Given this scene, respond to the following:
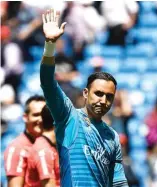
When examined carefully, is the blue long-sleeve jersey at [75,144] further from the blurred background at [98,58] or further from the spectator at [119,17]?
the spectator at [119,17]

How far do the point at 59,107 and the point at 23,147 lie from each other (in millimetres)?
1920

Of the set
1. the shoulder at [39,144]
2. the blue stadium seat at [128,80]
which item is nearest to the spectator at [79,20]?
the blue stadium seat at [128,80]

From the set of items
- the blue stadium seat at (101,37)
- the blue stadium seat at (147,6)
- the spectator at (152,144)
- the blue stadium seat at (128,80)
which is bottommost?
the spectator at (152,144)

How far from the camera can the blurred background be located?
13.0 m

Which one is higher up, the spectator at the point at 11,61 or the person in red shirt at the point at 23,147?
the spectator at the point at 11,61

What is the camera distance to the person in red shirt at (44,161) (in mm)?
6762

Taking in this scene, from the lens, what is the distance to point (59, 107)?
561 centimetres

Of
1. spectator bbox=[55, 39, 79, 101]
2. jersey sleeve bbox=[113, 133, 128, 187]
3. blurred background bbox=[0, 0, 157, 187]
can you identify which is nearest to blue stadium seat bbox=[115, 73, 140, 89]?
blurred background bbox=[0, 0, 157, 187]

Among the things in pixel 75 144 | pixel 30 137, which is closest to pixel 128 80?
pixel 30 137

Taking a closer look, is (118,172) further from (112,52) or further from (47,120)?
(112,52)

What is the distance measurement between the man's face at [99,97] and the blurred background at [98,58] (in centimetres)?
634

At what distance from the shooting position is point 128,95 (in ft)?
45.1

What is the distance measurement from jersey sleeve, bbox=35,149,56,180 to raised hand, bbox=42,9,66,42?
1549 mm

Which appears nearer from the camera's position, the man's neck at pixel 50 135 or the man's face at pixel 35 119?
the man's neck at pixel 50 135
